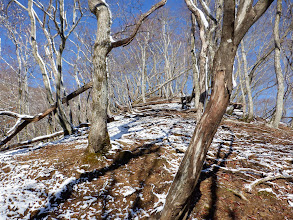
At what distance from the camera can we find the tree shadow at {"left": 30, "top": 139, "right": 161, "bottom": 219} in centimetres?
205

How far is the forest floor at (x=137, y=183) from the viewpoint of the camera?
1.98m

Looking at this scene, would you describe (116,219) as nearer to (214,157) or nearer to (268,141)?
(214,157)

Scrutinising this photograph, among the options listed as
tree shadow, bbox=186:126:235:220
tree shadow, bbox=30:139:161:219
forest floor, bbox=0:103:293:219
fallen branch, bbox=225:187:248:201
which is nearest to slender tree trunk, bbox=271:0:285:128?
forest floor, bbox=0:103:293:219

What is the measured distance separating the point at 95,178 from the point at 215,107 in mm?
2454

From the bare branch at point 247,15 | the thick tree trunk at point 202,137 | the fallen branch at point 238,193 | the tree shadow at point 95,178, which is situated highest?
the bare branch at point 247,15

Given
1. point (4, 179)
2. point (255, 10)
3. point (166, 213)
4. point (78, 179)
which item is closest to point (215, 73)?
point (255, 10)

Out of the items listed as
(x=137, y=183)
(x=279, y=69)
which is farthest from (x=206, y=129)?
(x=279, y=69)

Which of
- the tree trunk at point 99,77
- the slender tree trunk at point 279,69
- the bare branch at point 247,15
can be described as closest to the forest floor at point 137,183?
the tree trunk at point 99,77

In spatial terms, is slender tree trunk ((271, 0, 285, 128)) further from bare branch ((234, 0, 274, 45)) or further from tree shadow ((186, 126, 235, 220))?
bare branch ((234, 0, 274, 45))

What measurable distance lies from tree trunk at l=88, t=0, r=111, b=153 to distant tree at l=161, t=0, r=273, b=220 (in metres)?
2.13

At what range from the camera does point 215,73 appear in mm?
1625

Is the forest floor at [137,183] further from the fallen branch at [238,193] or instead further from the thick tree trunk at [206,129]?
the thick tree trunk at [206,129]

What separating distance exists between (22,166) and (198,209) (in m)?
3.56

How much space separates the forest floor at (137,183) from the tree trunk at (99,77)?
1.45ft
